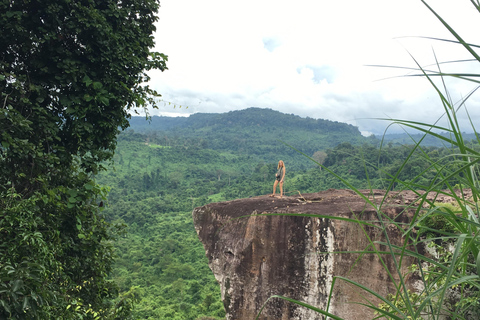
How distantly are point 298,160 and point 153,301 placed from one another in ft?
215

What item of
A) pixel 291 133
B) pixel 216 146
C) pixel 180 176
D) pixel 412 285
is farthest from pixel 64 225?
pixel 291 133

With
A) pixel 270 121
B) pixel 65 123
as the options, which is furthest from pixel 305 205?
pixel 270 121

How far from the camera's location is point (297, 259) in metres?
5.30

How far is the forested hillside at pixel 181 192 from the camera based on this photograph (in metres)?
15.4

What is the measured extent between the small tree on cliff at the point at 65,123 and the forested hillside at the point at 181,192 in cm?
52

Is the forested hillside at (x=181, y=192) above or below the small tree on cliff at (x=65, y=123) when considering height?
below

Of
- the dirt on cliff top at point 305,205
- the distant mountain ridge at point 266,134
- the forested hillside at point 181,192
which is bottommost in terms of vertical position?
the forested hillside at point 181,192

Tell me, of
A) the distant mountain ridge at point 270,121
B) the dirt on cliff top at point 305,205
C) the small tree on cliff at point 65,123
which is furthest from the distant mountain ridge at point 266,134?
the small tree on cliff at point 65,123

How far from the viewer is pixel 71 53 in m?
3.49

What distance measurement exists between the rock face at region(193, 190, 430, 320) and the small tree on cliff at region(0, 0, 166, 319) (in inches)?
81.5

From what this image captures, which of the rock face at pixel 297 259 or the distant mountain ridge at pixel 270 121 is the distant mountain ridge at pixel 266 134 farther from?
the rock face at pixel 297 259

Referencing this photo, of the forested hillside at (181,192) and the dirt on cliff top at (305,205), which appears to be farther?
the forested hillside at (181,192)

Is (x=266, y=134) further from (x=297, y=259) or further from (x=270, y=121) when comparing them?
(x=297, y=259)

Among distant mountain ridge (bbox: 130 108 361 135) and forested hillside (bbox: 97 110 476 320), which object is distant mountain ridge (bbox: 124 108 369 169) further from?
forested hillside (bbox: 97 110 476 320)
